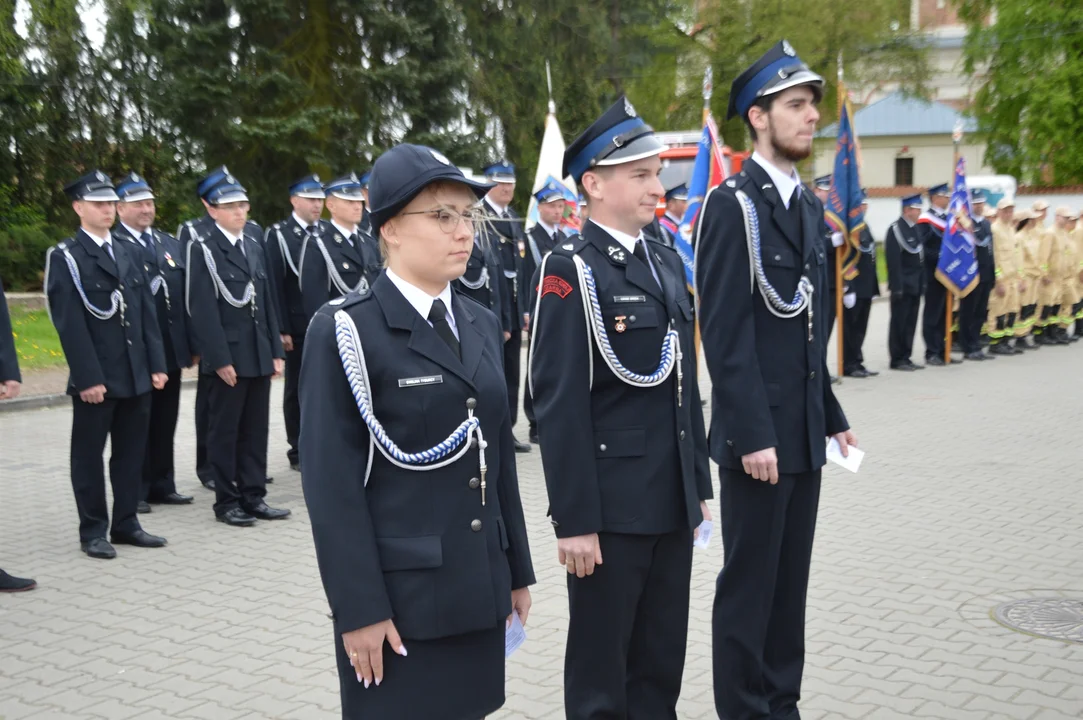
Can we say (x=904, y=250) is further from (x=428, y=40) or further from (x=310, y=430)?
(x=310, y=430)

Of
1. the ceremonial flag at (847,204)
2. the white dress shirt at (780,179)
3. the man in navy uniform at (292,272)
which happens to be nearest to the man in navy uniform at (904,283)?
the ceremonial flag at (847,204)

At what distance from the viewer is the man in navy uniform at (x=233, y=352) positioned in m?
7.86

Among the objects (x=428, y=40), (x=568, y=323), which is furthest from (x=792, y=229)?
(x=428, y=40)

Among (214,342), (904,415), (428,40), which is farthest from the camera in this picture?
(428,40)

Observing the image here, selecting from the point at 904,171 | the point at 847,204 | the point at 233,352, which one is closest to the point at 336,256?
the point at 233,352

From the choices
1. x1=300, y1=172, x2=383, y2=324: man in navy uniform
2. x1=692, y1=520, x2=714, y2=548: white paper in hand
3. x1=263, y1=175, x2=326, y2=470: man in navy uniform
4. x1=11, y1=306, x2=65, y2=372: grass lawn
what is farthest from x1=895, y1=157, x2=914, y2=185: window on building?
x1=692, y1=520, x2=714, y2=548: white paper in hand

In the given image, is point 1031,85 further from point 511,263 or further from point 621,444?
point 621,444

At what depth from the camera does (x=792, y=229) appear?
4062 millimetres

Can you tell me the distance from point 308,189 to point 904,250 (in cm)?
897

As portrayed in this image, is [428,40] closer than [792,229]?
No

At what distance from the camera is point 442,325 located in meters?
2.91

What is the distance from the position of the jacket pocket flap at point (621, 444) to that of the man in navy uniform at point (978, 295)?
14.2 m

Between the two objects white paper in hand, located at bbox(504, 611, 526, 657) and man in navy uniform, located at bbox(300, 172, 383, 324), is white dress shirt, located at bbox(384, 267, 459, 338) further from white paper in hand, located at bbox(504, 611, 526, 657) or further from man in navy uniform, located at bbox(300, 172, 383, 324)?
man in navy uniform, located at bbox(300, 172, 383, 324)

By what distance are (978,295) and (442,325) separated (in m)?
15.3
